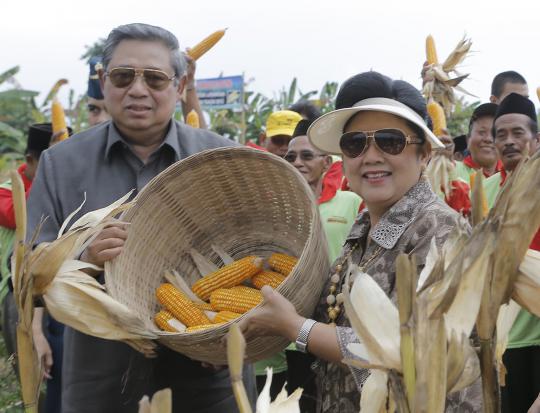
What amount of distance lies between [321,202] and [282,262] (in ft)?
4.54

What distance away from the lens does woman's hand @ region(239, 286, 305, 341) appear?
1.47 m

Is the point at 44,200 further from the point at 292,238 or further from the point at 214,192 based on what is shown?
the point at 292,238

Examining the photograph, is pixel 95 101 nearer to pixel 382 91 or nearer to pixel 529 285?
pixel 382 91

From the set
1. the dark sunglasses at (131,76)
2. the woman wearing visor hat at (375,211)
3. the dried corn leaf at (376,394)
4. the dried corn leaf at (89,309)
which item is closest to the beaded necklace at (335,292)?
the woman wearing visor hat at (375,211)

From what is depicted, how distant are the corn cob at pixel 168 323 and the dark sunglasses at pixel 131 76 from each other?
0.64 m

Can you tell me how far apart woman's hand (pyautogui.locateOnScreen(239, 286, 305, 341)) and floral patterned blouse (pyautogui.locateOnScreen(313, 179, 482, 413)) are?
102 mm

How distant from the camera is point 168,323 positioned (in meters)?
1.80

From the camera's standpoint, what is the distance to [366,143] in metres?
1.66

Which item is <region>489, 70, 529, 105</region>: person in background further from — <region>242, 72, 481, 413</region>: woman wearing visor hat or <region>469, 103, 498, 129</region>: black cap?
<region>242, 72, 481, 413</region>: woman wearing visor hat

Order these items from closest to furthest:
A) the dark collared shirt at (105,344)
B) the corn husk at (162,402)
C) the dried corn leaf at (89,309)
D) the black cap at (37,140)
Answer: the corn husk at (162,402) < the dried corn leaf at (89,309) < the dark collared shirt at (105,344) < the black cap at (37,140)

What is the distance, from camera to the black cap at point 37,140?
383 cm

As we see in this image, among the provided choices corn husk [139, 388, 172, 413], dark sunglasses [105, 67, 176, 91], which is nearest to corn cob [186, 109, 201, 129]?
dark sunglasses [105, 67, 176, 91]

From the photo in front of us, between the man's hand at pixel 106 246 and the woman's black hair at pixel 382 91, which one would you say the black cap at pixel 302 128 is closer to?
the woman's black hair at pixel 382 91

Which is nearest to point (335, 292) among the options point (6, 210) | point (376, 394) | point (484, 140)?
point (376, 394)
